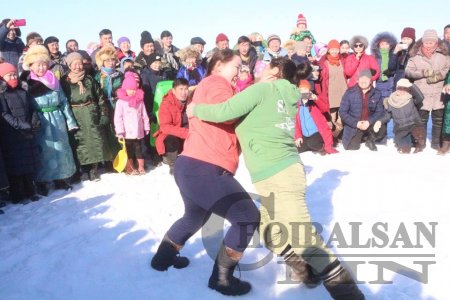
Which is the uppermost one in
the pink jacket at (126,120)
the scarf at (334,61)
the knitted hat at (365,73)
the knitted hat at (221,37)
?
the knitted hat at (221,37)

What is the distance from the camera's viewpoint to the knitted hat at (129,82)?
6.45 meters

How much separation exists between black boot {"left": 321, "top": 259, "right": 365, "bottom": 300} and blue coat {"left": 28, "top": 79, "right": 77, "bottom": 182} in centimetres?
438

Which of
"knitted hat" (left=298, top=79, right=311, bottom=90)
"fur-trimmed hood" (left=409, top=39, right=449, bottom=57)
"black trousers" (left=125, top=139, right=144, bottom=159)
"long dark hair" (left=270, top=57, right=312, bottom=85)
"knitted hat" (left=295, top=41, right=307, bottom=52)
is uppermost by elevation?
"knitted hat" (left=295, top=41, right=307, bottom=52)

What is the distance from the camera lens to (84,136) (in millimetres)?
6176

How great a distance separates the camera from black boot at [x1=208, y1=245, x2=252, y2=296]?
305 cm

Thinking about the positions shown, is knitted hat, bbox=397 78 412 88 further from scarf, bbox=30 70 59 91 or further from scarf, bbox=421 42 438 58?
scarf, bbox=30 70 59 91

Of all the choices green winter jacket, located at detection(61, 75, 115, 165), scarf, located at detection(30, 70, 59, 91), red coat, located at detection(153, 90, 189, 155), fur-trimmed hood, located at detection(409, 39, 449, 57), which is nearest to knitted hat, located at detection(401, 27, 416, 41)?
fur-trimmed hood, located at detection(409, 39, 449, 57)

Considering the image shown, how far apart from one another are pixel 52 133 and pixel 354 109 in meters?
5.31

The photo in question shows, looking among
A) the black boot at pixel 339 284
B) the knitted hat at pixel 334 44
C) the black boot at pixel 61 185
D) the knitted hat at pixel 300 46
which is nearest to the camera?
the black boot at pixel 339 284

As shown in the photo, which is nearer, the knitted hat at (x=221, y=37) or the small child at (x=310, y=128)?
the small child at (x=310, y=128)

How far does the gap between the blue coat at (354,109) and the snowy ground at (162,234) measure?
3.68 feet

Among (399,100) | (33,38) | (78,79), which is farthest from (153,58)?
(399,100)

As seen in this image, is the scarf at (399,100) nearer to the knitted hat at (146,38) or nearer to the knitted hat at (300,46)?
the knitted hat at (300,46)

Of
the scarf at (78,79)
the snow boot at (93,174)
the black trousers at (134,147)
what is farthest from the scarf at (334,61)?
the snow boot at (93,174)
